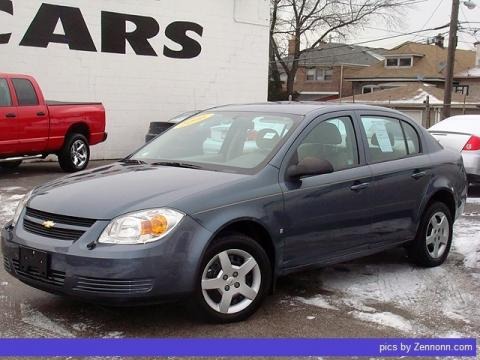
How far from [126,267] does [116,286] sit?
0.46ft

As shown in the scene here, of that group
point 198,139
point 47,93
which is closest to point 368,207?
point 198,139

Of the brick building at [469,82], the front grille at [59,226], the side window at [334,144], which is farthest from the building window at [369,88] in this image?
the front grille at [59,226]

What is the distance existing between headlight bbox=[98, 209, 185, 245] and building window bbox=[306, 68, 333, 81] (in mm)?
50324

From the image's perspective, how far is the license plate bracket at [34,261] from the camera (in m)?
3.98

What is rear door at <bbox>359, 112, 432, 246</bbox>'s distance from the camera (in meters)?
5.29

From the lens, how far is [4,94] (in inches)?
433

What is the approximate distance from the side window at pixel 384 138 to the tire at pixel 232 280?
1624mm

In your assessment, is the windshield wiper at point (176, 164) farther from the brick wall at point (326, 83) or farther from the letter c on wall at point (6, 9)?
the brick wall at point (326, 83)

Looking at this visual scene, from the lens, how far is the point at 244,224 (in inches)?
170

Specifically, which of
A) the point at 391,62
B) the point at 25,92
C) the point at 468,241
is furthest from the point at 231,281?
the point at 391,62

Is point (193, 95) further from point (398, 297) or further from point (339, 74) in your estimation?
point (339, 74)

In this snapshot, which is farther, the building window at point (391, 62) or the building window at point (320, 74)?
the building window at point (320, 74)

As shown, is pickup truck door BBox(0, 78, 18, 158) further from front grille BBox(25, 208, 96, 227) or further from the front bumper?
the front bumper

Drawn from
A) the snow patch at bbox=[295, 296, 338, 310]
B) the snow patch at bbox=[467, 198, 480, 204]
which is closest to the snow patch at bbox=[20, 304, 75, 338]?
the snow patch at bbox=[295, 296, 338, 310]
